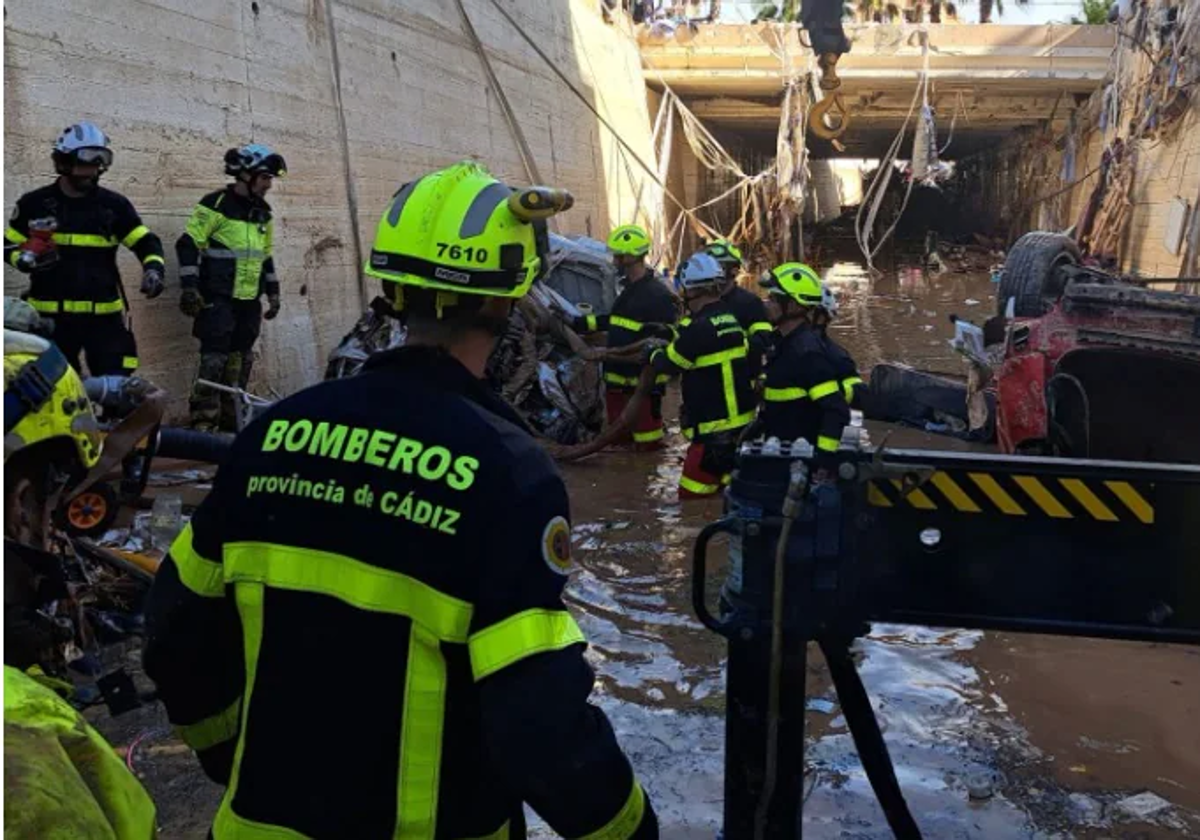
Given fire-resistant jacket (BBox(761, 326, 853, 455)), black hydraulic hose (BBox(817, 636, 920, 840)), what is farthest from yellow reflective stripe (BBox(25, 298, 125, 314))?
black hydraulic hose (BBox(817, 636, 920, 840))

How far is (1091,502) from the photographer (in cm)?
212

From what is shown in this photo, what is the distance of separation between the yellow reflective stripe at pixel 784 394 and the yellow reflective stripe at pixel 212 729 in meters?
4.22

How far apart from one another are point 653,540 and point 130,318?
3.78 metres

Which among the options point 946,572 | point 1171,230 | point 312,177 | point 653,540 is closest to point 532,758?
point 946,572

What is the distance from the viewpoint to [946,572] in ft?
7.16

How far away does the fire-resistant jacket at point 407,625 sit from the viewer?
1.49 metres

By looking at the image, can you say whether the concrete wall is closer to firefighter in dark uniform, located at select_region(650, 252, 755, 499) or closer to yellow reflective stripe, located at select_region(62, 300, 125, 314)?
yellow reflective stripe, located at select_region(62, 300, 125, 314)

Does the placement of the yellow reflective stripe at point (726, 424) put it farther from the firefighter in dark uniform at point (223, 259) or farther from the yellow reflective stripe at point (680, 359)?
the firefighter in dark uniform at point (223, 259)

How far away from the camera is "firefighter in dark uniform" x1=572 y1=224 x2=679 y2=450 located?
8.26 m

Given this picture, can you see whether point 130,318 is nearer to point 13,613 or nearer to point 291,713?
point 13,613

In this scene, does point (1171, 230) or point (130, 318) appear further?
point (1171, 230)

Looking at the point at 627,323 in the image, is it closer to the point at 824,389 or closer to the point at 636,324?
the point at 636,324

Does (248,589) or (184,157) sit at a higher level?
(184,157)

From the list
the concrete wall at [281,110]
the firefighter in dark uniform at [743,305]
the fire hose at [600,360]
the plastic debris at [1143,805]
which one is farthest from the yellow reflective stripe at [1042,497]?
the concrete wall at [281,110]
